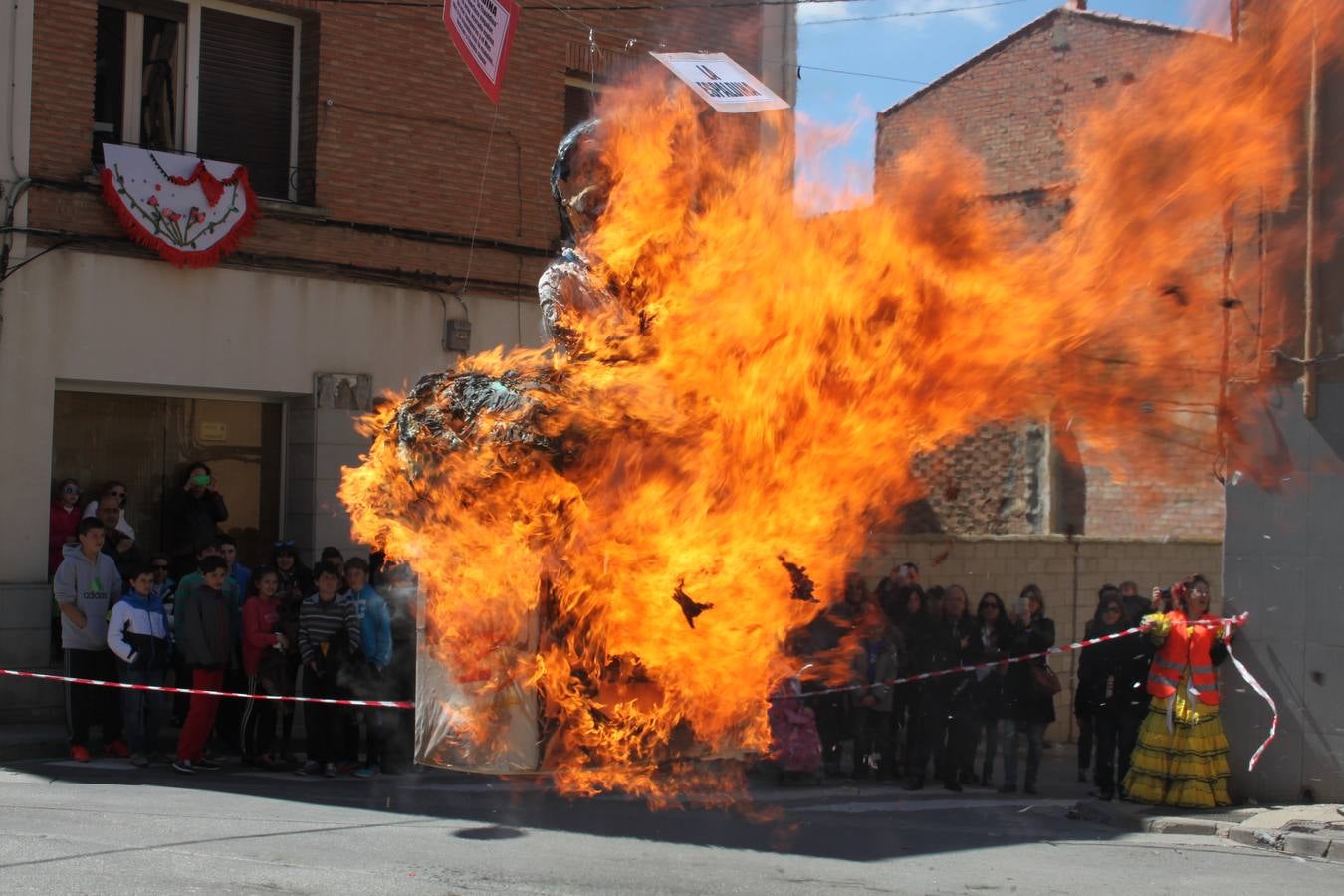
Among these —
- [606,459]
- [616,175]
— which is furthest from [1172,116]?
[606,459]

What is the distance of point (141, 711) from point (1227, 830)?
7364 mm

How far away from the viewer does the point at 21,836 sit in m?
7.58

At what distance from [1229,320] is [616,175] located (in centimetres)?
436

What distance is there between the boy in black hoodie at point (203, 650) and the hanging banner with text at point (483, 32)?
441cm

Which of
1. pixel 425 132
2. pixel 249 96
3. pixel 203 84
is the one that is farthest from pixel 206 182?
pixel 425 132

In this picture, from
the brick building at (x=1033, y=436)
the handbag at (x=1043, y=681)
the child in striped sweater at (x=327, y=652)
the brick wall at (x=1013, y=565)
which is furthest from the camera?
the brick building at (x=1033, y=436)

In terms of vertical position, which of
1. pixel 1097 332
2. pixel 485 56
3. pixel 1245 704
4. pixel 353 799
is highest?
pixel 485 56

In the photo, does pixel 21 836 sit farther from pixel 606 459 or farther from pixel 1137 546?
pixel 1137 546

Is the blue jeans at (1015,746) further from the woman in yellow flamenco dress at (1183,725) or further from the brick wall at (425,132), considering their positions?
the brick wall at (425,132)

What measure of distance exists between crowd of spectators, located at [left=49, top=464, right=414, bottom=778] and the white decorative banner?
291cm

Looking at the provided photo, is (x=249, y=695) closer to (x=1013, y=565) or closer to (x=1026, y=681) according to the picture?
(x=1026, y=681)

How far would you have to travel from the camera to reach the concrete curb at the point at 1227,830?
842 centimetres

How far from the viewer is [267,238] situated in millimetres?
13312

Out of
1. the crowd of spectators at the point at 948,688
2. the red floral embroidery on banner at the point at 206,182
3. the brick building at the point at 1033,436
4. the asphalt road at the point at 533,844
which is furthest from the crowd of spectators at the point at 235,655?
the brick building at the point at 1033,436
